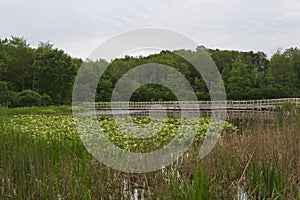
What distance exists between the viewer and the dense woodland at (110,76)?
27.6 meters

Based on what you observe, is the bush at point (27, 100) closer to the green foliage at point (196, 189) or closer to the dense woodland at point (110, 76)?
the dense woodland at point (110, 76)

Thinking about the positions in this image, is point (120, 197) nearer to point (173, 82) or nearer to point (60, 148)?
point (60, 148)

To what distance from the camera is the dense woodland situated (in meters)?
27.6

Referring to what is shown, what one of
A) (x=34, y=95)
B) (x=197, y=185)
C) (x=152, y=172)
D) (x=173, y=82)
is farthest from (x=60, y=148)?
(x=173, y=82)

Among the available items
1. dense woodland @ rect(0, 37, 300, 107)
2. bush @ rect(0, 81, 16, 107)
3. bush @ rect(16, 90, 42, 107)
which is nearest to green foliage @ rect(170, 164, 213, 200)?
bush @ rect(16, 90, 42, 107)

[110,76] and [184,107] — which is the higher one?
[110,76]

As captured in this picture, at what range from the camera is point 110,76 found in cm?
2772

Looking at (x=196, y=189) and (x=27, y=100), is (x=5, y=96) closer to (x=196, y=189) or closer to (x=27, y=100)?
(x=27, y=100)

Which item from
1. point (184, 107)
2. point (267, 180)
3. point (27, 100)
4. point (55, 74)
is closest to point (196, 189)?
point (267, 180)

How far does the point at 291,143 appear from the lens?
4.45 metres

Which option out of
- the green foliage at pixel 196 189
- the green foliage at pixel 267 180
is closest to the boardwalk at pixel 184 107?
the green foliage at pixel 267 180

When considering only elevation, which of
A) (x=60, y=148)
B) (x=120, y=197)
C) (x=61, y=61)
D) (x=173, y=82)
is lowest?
(x=120, y=197)

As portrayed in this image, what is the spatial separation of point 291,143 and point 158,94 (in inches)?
931

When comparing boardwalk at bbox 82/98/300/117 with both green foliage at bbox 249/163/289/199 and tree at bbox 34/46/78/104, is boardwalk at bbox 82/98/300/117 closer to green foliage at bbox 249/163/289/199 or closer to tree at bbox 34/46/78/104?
tree at bbox 34/46/78/104
